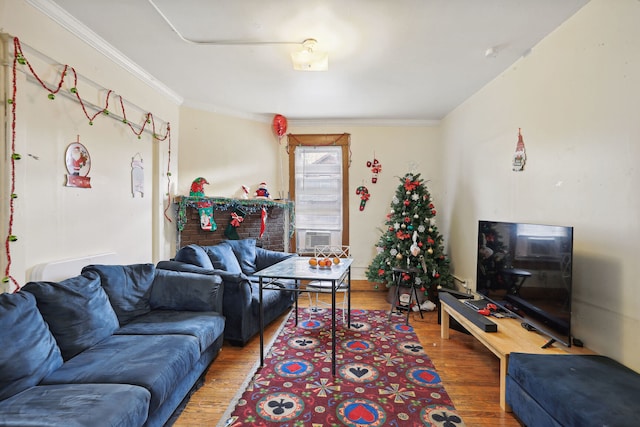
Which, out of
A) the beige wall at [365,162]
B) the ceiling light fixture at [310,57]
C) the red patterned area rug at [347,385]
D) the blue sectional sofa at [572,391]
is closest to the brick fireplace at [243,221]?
the beige wall at [365,162]

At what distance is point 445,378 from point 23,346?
2.74m

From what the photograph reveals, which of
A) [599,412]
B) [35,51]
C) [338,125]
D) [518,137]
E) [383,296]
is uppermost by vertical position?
[338,125]

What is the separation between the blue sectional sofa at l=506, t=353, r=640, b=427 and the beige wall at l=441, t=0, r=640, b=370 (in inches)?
11.8

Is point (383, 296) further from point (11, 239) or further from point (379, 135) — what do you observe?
point (11, 239)

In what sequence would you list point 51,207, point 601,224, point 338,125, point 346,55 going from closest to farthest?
point 601,224 → point 51,207 → point 346,55 → point 338,125

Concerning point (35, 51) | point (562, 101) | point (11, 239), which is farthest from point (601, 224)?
point (35, 51)

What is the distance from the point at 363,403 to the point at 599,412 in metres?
1.27

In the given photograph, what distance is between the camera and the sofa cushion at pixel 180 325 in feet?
7.29

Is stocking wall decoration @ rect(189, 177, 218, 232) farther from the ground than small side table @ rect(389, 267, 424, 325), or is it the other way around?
stocking wall decoration @ rect(189, 177, 218, 232)

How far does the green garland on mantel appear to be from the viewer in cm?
389

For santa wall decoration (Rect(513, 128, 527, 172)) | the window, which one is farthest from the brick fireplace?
santa wall decoration (Rect(513, 128, 527, 172))

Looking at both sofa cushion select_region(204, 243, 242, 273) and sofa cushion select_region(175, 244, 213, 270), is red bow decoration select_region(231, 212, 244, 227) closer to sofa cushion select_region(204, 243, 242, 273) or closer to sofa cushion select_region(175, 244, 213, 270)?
Answer: sofa cushion select_region(204, 243, 242, 273)

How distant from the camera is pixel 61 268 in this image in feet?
7.45

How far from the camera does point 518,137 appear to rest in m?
2.89
